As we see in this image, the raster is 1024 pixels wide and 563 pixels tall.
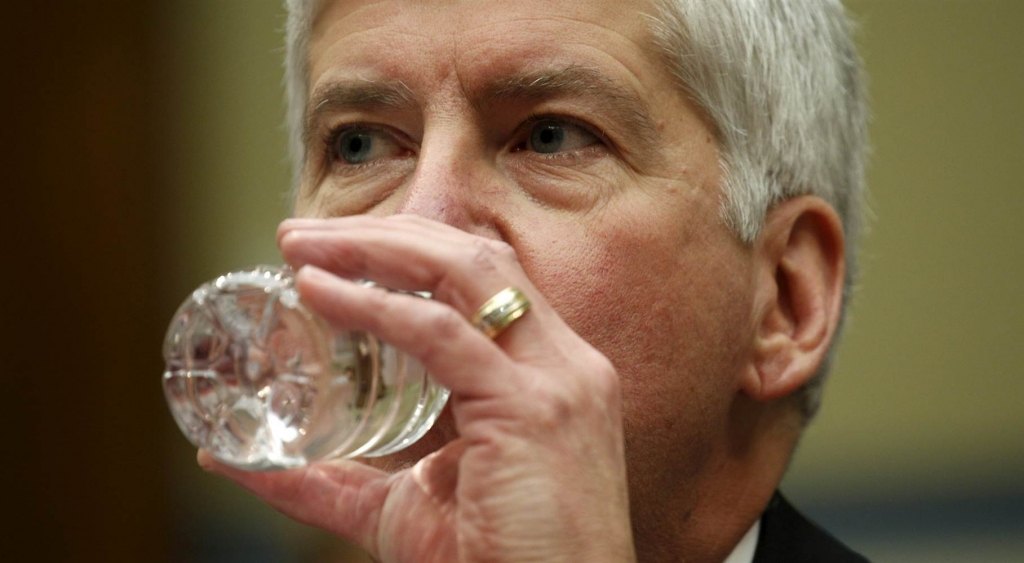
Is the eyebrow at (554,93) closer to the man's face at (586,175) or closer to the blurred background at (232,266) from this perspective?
the man's face at (586,175)

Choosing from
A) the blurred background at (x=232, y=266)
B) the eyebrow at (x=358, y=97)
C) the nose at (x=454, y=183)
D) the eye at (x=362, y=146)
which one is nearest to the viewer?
the nose at (x=454, y=183)

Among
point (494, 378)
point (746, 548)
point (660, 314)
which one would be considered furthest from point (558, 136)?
point (746, 548)

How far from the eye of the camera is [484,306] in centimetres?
159

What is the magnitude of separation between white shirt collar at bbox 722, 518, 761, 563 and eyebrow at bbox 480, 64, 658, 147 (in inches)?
32.6

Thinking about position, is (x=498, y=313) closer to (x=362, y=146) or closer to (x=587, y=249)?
(x=587, y=249)

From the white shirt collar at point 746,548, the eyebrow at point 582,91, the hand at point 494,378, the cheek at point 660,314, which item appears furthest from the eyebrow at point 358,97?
the white shirt collar at point 746,548

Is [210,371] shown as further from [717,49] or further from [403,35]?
[717,49]

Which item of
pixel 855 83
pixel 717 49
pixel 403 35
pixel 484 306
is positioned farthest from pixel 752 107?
pixel 484 306

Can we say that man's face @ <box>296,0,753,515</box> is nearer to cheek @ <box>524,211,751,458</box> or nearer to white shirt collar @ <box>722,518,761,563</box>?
cheek @ <box>524,211,751,458</box>

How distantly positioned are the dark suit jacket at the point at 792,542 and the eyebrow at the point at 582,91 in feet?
2.76

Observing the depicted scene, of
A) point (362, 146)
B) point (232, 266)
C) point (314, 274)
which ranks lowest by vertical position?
point (314, 274)

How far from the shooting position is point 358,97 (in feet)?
7.15

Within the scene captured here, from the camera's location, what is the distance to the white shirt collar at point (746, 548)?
234cm

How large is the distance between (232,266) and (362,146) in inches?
107
